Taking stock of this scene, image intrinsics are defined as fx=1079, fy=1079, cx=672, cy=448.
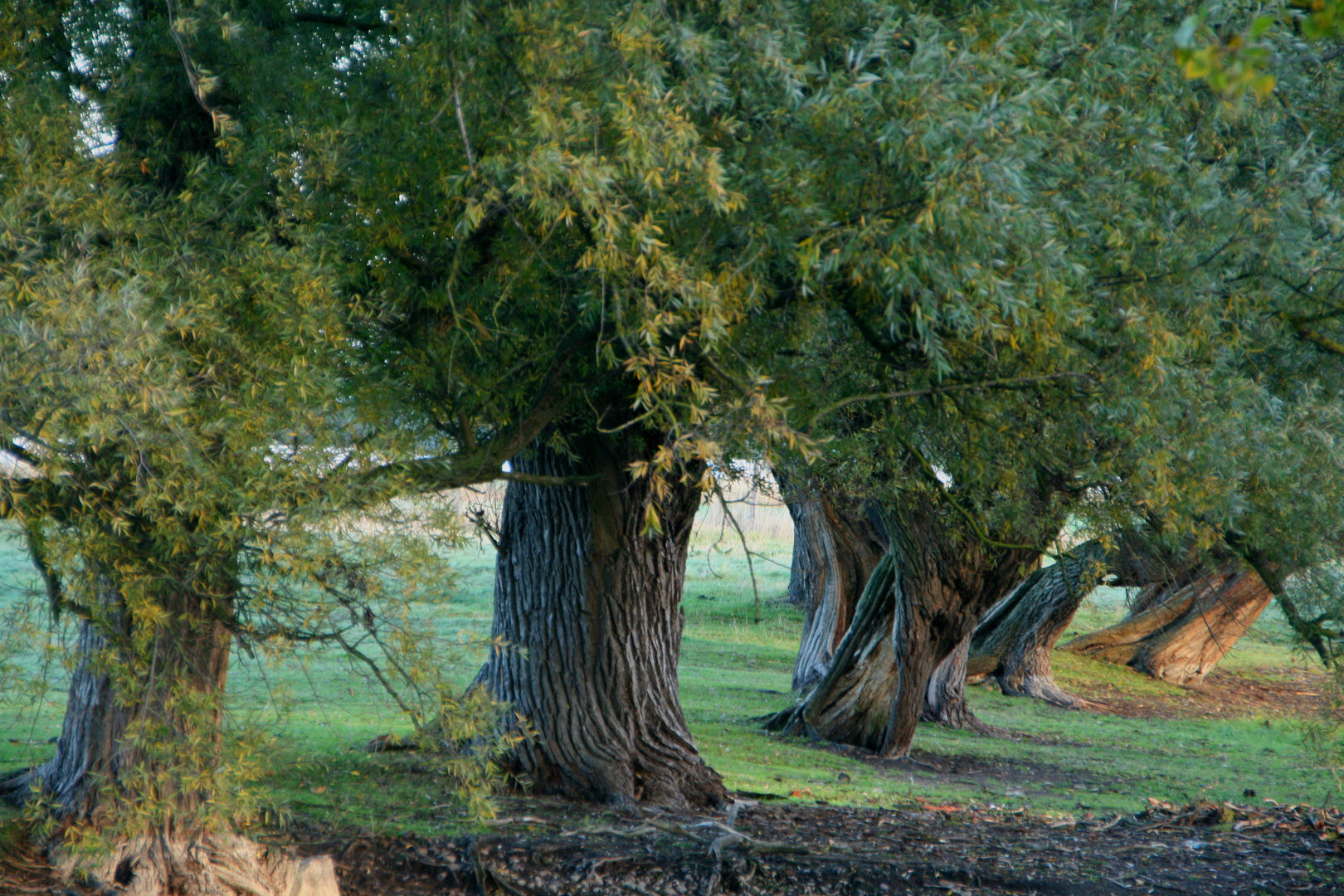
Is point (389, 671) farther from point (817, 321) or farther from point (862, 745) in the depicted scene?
point (862, 745)

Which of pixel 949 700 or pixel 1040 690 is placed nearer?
pixel 949 700

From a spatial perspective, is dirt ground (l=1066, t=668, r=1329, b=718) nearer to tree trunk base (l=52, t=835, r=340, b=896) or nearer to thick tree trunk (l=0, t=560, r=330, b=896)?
tree trunk base (l=52, t=835, r=340, b=896)

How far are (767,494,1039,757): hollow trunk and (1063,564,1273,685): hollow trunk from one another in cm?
851

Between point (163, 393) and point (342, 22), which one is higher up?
point (342, 22)

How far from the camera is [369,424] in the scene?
4887 mm

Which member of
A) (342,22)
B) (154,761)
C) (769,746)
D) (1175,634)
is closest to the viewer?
(154,761)

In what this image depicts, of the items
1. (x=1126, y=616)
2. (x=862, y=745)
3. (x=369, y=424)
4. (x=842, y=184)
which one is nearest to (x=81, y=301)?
(x=369, y=424)

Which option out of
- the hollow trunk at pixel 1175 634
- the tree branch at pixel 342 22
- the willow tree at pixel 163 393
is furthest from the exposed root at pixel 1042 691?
the tree branch at pixel 342 22

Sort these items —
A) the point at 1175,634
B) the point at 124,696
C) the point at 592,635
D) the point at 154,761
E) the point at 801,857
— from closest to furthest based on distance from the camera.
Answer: the point at 124,696 → the point at 154,761 → the point at 801,857 → the point at 592,635 → the point at 1175,634

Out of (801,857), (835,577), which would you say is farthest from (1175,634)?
(801,857)

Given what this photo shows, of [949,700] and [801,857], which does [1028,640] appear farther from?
[801,857]

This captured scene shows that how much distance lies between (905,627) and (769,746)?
209 centimetres

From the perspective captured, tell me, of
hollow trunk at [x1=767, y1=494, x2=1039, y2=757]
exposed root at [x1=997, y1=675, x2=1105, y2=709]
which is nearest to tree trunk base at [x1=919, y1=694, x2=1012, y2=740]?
hollow trunk at [x1=767, y1=494, x2=1039, y2=757]

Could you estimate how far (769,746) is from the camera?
12.3 meters
